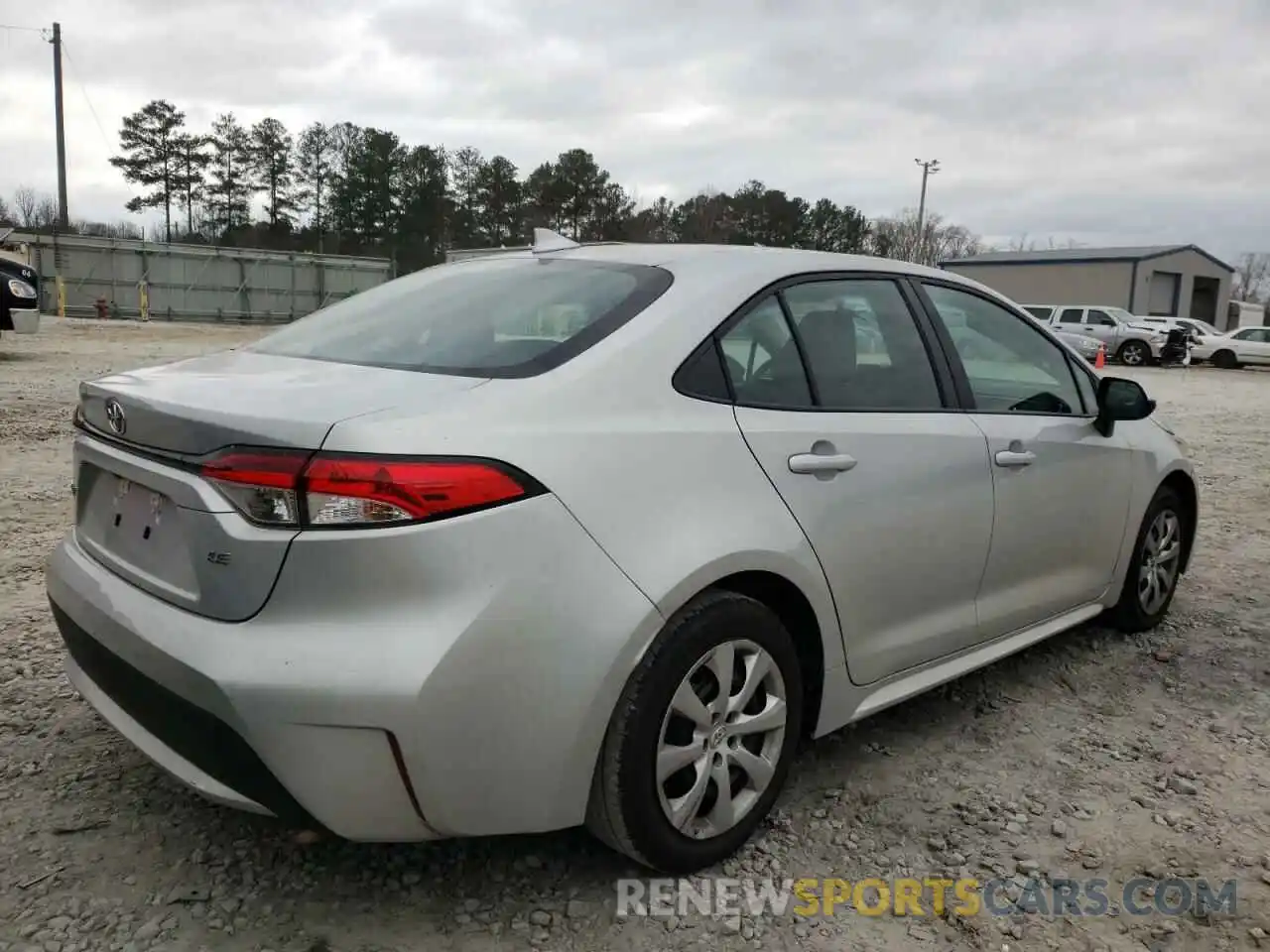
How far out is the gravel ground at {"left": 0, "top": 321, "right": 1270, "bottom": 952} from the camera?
2.27m

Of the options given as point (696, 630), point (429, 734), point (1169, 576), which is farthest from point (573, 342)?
point (1169, 576)

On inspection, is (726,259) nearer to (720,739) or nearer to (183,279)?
(720,739)

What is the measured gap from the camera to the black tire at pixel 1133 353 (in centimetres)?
2786

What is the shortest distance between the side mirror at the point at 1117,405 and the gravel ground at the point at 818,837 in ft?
3.23

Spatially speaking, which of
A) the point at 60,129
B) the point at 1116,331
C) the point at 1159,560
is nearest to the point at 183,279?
the point at 60,129

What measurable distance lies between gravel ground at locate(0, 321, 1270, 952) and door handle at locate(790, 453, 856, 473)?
0.97m

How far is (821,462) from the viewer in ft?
8.52

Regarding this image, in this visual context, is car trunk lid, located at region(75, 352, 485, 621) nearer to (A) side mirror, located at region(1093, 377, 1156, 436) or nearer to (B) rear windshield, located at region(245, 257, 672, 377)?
(B) rear windshield, located at region(245, 257, 672, 377)

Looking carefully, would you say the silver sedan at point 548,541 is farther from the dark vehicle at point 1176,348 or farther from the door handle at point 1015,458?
the dark vehicle at point 1176,348

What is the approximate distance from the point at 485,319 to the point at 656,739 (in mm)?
1155

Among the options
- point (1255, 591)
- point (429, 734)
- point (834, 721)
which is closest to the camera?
point (429, 734)

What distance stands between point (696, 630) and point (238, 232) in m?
56.4

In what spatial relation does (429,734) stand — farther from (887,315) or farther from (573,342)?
(887,315)

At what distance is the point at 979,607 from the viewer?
320 centimetres
